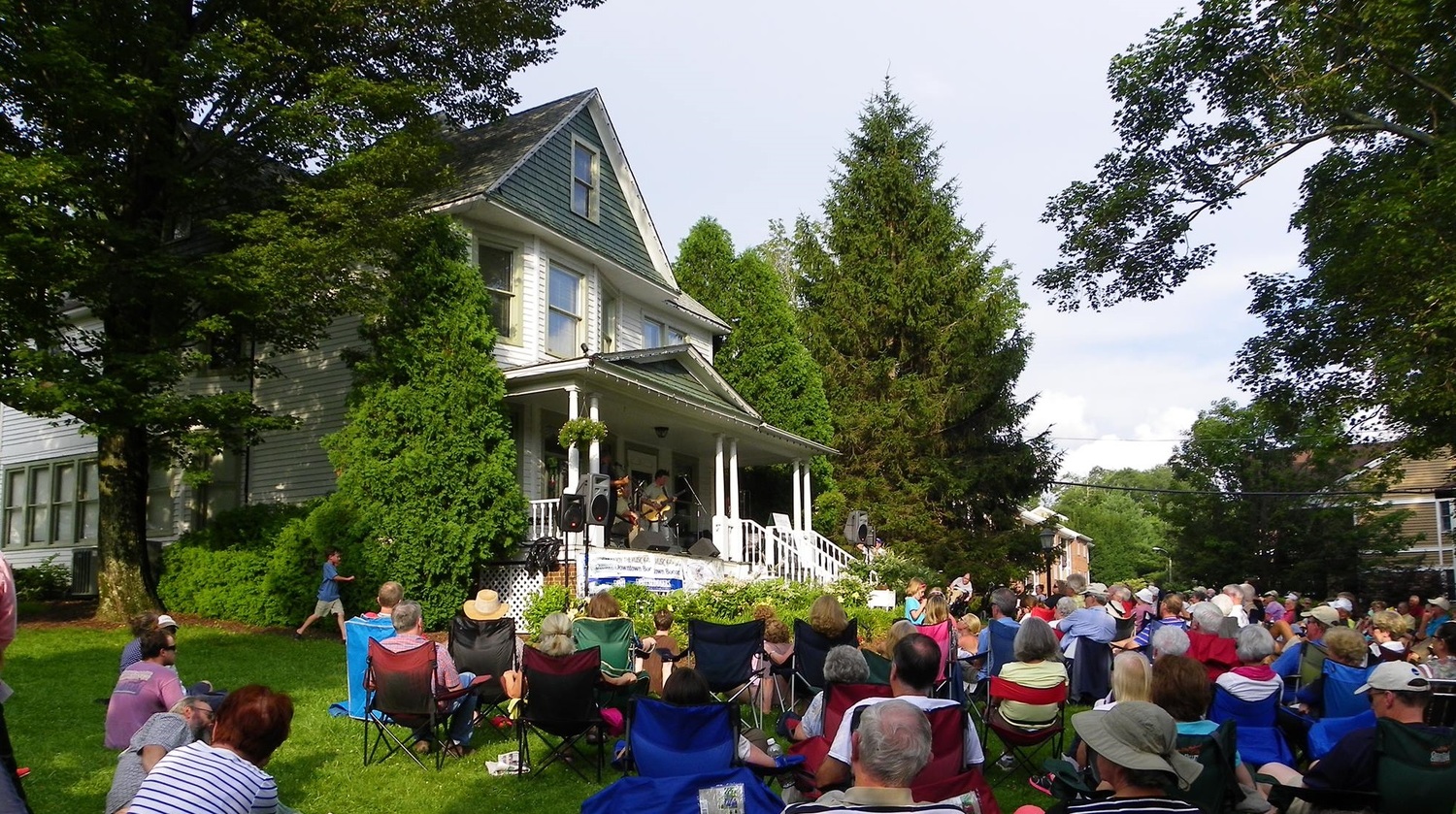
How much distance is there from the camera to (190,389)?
64.3 ft

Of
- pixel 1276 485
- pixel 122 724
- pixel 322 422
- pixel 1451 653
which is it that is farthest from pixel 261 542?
pixel 1276 485

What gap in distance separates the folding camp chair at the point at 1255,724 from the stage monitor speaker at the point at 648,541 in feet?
39.1

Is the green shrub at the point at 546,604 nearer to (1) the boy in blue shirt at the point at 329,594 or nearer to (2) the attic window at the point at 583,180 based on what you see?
(1) the boy in blue shirt at the point at 329,594

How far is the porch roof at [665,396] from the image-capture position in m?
16.2

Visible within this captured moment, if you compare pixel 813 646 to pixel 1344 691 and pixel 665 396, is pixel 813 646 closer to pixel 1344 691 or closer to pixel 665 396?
pixel 1344 691

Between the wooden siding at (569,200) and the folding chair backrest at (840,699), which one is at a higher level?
the wooden siding at (569,200)

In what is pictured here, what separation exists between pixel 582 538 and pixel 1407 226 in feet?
40.5

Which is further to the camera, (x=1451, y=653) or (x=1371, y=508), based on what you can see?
(x=1371, y=508)

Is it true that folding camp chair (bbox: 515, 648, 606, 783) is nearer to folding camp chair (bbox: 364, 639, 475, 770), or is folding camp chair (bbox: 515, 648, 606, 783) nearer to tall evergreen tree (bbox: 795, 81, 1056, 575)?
folding camp chair (bbox: 364, 639, 475, 770)

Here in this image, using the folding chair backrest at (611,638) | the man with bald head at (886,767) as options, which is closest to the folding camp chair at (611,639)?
the folding chair backrest at (611,638)

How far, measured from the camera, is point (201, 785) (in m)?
3.29

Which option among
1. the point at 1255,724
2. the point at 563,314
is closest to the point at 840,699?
the point at 1255,724

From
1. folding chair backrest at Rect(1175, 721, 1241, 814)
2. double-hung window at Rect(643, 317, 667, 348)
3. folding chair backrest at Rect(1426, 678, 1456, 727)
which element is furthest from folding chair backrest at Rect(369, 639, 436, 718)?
double-hung window at Rect(643, 317, 667, 348)

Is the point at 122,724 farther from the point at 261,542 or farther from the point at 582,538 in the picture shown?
the point at 261,542
